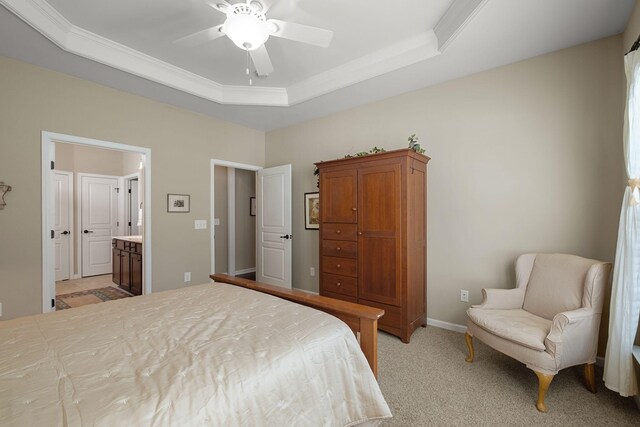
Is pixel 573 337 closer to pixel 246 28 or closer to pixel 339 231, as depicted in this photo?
pixel 339 231

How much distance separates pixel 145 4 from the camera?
230 centimetres

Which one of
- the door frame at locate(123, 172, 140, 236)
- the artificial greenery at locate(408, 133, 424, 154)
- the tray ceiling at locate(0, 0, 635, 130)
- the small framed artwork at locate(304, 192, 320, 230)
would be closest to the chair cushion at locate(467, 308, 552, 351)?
the artificial greenery at locate(408, 133, 424, 154)

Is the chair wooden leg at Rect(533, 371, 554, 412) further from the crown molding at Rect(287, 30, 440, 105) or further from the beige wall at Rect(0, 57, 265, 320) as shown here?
the beige wall at Rect(0, 57, 265, 320)

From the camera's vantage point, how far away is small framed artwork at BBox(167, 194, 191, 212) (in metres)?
3.87

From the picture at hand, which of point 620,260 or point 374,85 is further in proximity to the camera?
point 374,85

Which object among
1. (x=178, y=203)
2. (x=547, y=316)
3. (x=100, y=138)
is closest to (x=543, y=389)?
(x=547, y=316)

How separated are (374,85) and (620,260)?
2650 millimetres

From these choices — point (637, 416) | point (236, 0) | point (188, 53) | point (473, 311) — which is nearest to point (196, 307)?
point (473, 311)

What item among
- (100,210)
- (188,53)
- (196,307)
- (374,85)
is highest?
(188,53)

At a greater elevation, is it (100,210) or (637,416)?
(100,210)

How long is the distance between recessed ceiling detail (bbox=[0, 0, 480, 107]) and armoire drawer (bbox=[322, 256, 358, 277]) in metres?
2.03

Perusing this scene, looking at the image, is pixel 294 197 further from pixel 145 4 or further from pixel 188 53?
pixel 145 4

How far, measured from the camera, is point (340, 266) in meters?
3.38

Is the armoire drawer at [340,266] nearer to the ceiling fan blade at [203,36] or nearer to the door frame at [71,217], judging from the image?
the ceiling fan blade at [203,36]
